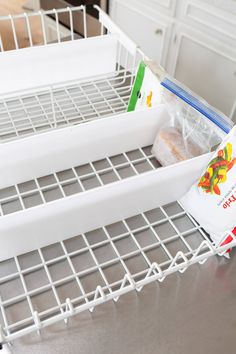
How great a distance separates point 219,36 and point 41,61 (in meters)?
0.70

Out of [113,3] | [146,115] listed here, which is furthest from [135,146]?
[113,3]

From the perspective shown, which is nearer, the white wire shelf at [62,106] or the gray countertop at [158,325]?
the gray countertop at [158,325]

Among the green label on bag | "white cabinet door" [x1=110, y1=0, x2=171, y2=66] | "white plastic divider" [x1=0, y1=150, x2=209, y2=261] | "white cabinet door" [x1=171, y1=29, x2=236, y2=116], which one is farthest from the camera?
"white cabinet door" [x1=110, y1=0, x2=171, y2=66]

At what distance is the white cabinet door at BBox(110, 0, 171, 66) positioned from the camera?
1412 mm

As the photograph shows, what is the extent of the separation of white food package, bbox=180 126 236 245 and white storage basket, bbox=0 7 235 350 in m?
0.02

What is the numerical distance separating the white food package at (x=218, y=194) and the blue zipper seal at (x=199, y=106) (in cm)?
7

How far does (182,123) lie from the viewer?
0.66 m

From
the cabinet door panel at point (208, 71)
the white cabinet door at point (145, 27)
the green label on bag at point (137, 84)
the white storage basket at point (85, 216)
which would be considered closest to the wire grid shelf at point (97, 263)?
the white storage basket at point (85, 216)

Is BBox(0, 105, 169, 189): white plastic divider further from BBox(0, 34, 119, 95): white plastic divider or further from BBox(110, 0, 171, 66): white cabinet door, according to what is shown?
BBox(110, 0, 171, 66): white cabinet door

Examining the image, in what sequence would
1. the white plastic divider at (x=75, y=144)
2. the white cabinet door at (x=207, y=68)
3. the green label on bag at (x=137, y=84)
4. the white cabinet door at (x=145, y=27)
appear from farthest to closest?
the white cabinet door at (x=145, y=27) → the white cabinet door at (x=207, y=68) → the green label on bag at (x=137, y=84) → the white plastic divider at (x=75, y=144)

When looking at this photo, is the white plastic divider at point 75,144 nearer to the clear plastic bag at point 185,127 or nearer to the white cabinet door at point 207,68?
the clear plastic bag at point 185,127

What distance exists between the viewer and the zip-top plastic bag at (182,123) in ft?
1.97

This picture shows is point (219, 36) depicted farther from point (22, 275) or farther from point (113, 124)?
point (22, 275)

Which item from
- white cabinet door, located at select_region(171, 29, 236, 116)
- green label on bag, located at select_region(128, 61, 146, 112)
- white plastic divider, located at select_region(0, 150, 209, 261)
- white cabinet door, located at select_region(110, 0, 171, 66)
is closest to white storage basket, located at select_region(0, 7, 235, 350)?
white plastic divider, located at select_region(0, 150, 209, 261)
